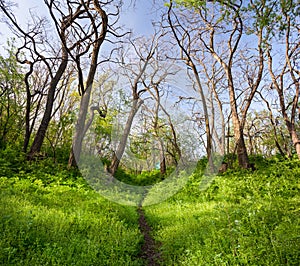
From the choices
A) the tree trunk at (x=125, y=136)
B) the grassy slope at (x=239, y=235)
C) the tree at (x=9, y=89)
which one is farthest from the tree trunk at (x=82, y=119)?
the grassy slope at (x=239, y=235)

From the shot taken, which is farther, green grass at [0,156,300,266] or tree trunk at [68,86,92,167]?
tree trunk at [68,86,92,167]

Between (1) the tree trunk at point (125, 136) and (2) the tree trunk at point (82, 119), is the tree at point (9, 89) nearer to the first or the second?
(2) the tree trunk at point (82, 119)

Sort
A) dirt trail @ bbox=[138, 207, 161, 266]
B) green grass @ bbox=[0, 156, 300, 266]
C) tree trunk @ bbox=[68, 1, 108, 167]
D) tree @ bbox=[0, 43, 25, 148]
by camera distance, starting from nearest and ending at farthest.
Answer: green grass @ bbox=[0, 156, 300, 266], dirt trail @ bbox=[138, 207, 161, 266], tree trunk @ bbox=[68, 1, 108, 167], tree @ bbox=[0, 43, 25, 148]

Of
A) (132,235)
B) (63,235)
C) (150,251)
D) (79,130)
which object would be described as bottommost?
(150,251)

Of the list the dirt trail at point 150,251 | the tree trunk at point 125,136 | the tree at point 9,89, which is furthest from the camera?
the tree at point 9,89

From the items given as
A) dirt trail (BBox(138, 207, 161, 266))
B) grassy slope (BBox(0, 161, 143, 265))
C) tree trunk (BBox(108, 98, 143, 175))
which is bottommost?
dirt trail (BBox(138, 207, 161, 266))

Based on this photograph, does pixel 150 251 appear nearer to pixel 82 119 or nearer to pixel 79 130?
pixel 79 130

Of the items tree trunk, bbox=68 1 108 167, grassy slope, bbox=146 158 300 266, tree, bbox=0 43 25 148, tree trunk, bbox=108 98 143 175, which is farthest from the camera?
tree, bbox=0 43 25 148

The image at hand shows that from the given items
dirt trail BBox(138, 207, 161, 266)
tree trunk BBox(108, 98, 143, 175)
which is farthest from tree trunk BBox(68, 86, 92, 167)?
dirt trail BBox(138, 207, 161, 266)

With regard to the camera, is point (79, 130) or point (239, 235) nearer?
point (239, 235)

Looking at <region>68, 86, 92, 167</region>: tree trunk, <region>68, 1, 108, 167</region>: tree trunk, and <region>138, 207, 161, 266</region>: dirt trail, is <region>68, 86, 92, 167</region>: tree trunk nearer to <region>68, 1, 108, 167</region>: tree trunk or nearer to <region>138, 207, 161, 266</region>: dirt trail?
<region>68, 1, 108, 167</region>: tree trunk

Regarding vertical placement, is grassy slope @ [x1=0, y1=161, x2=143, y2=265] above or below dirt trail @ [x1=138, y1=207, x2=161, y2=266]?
above

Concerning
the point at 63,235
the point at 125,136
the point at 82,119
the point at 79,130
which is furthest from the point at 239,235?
the point at 82,119

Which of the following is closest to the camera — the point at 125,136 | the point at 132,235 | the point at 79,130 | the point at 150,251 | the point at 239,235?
the point at 239,235
